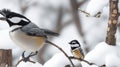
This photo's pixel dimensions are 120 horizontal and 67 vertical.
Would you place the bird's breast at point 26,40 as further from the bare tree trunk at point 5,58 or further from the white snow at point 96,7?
the white snow at point 96,7

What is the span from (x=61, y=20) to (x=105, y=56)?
2.75 meters

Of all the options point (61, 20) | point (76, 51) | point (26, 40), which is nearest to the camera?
point (26, 40)

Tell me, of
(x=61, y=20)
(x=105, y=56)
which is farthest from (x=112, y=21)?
(x=61, y=20)

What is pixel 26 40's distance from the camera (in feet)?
5.31

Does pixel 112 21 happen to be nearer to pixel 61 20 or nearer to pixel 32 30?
pixel 32 30

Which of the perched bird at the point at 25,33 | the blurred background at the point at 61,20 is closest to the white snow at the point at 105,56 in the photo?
the perched bird at the point at 25,33

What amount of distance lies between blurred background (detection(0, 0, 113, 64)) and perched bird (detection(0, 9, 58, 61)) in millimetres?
1853

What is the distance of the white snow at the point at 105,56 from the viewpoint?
1.60 meters

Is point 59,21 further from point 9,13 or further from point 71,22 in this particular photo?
point 9,13

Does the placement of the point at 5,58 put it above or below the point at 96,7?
below

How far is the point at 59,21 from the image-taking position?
4371mm

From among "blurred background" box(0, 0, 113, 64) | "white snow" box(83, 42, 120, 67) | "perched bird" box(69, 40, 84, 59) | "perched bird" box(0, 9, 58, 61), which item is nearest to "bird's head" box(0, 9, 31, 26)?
"perched bird" box(0, 9, 58, 61)

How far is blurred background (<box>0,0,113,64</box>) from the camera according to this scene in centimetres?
400

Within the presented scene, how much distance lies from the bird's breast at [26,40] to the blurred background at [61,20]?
1.86 m
